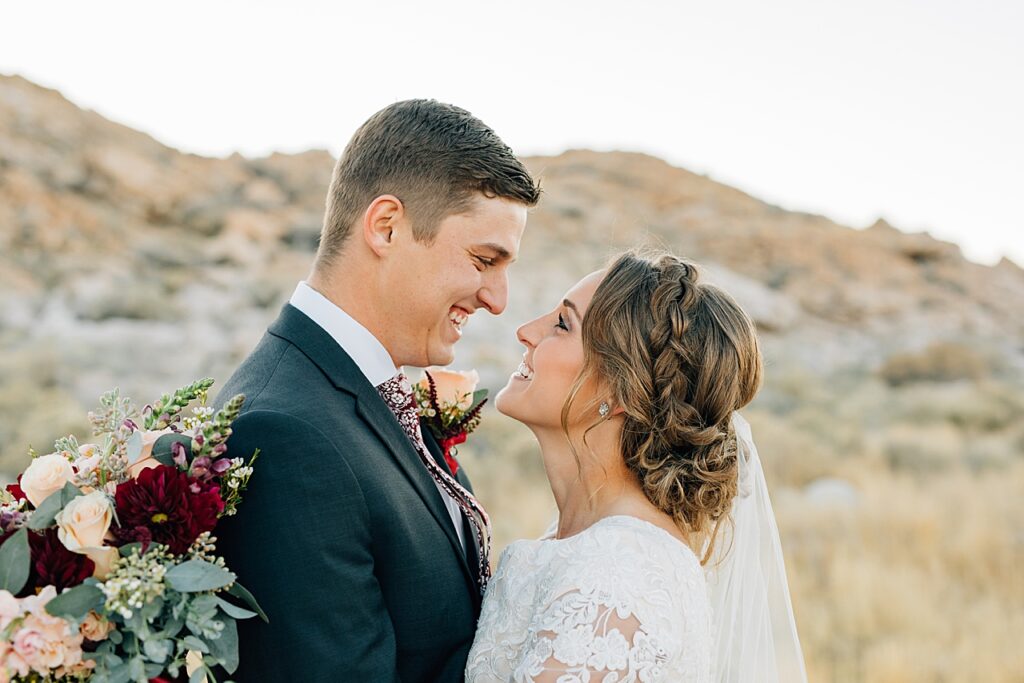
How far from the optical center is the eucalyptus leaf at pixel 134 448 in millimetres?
2225

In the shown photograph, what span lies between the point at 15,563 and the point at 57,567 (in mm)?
90

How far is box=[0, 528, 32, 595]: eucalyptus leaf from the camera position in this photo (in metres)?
2.06

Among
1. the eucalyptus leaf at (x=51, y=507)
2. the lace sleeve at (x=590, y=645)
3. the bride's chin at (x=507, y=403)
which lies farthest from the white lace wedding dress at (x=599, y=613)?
the eucalyptus leaf at (x=51, y=507)

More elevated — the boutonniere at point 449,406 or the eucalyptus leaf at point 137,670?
the boutonniere at point 449,406

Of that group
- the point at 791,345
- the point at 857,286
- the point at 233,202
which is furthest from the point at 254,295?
the point at 857,286

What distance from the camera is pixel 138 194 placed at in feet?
101

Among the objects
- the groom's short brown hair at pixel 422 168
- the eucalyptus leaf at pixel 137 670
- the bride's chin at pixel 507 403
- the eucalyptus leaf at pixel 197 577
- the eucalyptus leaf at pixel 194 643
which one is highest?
the groom's short brown hair at pixel 422 168

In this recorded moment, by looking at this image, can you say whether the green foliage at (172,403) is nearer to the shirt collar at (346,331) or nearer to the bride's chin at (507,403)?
the shirt collar at (346,331)

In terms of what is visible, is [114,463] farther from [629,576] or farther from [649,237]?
[649,237]

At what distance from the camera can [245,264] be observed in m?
27.4

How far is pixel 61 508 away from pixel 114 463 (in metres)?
0.17

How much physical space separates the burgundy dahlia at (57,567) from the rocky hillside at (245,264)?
1034 cm

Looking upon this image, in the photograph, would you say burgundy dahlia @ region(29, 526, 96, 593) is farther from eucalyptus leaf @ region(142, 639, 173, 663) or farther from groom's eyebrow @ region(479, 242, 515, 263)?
groom's eyebrow @ region(479, 242, 515, 263)

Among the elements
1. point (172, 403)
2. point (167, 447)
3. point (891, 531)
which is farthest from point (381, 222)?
point (891, 531)
